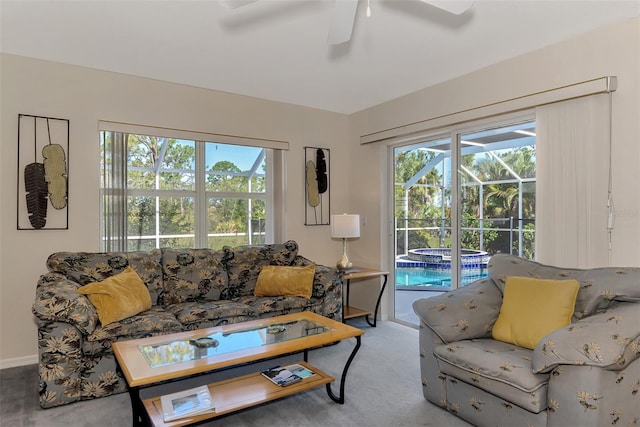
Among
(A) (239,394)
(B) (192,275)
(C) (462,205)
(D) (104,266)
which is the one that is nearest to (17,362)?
(D) (104,266)

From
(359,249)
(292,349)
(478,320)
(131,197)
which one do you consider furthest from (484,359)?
(131,197)

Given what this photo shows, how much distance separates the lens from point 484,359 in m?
2.05

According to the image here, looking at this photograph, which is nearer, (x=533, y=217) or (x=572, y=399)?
(x=572, y=399)

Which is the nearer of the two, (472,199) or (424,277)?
(472,199)

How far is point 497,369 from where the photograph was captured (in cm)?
197

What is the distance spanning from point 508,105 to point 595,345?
2.06m

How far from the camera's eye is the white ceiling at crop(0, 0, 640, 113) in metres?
2.43

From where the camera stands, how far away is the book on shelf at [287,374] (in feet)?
7.58

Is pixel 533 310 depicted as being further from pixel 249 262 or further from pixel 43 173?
pixel 43 173

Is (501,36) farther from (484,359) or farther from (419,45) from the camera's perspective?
(484,359)

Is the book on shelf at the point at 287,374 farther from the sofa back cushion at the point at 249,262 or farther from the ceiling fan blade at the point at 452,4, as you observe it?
the ceiling fan blade at the point at 452,4

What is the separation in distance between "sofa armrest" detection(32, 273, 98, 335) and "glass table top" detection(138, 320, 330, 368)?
1.78ft

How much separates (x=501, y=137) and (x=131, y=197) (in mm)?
3460

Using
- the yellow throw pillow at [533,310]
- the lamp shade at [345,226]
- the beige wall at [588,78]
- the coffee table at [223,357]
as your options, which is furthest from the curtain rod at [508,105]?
the coffee table at [223,357]
